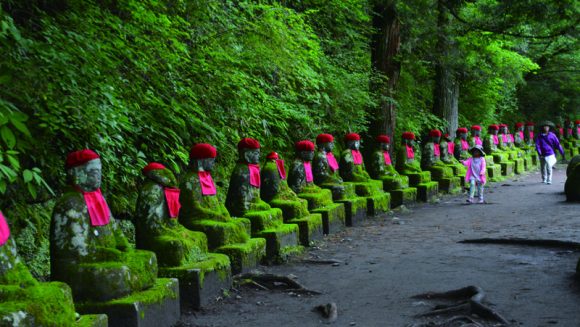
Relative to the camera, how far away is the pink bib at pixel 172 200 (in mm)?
6711

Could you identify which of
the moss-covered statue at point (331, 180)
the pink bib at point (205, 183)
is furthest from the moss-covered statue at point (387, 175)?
the pink bib at point (205, 183)

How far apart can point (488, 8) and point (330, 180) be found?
4328 millimetres

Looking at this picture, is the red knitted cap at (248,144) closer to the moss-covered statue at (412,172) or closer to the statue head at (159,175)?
the statue head at (159,175)

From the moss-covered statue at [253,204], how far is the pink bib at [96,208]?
11.3 ft

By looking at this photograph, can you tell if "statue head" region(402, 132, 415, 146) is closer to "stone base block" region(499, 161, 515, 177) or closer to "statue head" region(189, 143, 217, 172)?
"stone base block" region(499, 161, 515, 177)

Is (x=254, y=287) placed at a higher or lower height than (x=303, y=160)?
lower

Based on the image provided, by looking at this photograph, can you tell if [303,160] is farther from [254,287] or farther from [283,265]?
[254,287]

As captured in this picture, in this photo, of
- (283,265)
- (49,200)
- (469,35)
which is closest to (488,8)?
(469,35)

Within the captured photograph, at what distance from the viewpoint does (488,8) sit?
1195 centimetres

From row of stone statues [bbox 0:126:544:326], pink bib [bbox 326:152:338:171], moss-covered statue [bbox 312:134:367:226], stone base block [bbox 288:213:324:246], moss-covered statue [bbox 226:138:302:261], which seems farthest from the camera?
pink bib [bbox 326:152:338:171]

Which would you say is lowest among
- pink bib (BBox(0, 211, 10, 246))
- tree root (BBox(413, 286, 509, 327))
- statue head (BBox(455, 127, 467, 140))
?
tree root (BBox(413, 286, 509, 327))

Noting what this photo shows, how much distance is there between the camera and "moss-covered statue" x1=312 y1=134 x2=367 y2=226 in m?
12.2

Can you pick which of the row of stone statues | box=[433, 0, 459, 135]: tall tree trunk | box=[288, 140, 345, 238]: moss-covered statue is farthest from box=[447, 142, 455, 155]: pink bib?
box=[288, 140, 345, 238]: moss-covered statue

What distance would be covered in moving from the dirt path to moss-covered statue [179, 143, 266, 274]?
55 cm
